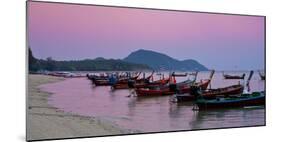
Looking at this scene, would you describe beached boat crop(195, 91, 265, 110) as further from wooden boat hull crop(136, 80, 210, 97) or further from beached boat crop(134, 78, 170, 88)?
beached boat crop(134, 78, 170, 88)

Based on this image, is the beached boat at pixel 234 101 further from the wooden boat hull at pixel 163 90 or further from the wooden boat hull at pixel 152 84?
the wooden boat hull at pixel 152 84

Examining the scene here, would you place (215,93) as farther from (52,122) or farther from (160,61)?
(52,122)

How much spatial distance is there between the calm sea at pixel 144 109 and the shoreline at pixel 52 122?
1.7 inches

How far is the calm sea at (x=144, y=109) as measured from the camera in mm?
3727

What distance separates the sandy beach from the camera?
3553 millimetres

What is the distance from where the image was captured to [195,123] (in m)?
4.13

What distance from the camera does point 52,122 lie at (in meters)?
3.66

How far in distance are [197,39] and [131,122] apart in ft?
3.39

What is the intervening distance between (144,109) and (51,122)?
0.86m

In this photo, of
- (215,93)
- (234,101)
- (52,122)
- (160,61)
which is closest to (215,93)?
(215,93)

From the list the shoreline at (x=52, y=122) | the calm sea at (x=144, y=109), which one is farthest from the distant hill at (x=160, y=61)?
the shoreline at (x=52, y=122)
